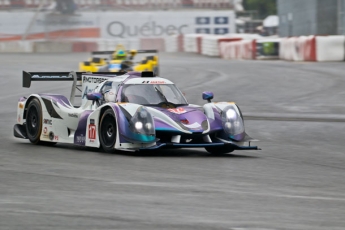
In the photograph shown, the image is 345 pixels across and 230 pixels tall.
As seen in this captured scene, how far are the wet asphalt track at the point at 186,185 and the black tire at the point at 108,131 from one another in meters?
0.16

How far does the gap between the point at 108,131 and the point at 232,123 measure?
1.65m

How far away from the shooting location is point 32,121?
42.0ft

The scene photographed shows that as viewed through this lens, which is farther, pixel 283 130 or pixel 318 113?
pixel 318 113

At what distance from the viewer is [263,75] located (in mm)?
29359

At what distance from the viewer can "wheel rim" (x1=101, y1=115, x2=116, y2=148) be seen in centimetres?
1089

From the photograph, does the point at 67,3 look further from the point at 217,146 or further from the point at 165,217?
the point at 165,217

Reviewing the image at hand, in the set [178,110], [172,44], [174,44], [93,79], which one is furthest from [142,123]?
[172,44]

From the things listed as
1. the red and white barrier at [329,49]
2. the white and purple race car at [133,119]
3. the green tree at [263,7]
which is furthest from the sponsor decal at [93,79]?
the green tree at [263,7]

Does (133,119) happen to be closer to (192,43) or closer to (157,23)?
(192,43)

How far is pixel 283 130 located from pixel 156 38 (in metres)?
55.6

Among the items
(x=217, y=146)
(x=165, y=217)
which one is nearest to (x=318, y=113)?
(x=217, y=146)

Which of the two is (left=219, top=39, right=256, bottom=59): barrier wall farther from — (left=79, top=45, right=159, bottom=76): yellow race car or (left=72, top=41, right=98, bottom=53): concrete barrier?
(left=72, top=41, right=98, bottom=53): concrete barrier

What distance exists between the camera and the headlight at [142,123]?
1055cm

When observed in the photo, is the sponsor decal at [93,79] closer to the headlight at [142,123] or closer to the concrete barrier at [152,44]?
the headlight at [142,123]
